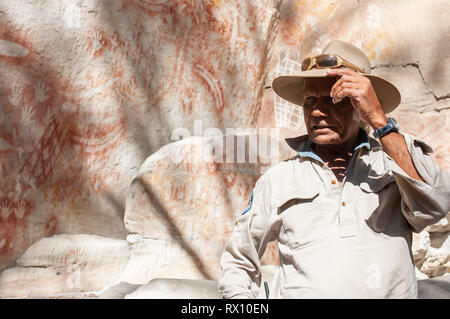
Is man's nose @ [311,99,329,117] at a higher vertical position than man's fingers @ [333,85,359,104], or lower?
higher

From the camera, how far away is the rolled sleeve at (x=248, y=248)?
4.80ft

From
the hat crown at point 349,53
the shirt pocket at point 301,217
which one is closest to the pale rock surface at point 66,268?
the shirt pocket at point 301,217

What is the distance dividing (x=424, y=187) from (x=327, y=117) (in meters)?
0.42

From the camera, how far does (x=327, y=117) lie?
60.4 inches

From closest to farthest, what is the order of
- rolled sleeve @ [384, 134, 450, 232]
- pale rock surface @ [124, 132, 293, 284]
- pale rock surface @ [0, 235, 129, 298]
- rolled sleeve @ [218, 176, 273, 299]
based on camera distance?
rolled sleeve @ [384, 134, 450, 232] < rolled sleeve @ [218, 176, 273, 299] < pale rock surface @ [0, 235, 129, 298] < pale rock surface @ [124, 132, 293, 284]

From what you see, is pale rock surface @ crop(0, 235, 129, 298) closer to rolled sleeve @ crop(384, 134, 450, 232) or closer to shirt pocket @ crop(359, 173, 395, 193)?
shirt pocket @ crop(359, 173, 395, 193)

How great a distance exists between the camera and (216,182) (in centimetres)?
264

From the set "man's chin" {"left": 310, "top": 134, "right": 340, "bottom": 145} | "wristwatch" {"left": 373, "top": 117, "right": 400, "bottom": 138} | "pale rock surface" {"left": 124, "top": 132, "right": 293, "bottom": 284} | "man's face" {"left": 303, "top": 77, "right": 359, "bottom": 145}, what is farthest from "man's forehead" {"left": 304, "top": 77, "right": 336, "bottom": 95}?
"pale rock surface" {"left": 124, "top": 132, "right": 293, "bottom": 284}

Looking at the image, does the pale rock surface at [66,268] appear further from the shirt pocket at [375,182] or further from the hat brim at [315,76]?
the shirt pocket at [375,182]

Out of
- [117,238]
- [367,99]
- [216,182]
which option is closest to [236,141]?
[216,182]

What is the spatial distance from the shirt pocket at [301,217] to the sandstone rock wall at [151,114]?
45.1 inches

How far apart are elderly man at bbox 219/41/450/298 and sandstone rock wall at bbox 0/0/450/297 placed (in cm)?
104

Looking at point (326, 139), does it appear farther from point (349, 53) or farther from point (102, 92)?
point (102, 92)

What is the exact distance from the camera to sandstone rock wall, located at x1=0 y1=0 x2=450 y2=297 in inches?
87.0
